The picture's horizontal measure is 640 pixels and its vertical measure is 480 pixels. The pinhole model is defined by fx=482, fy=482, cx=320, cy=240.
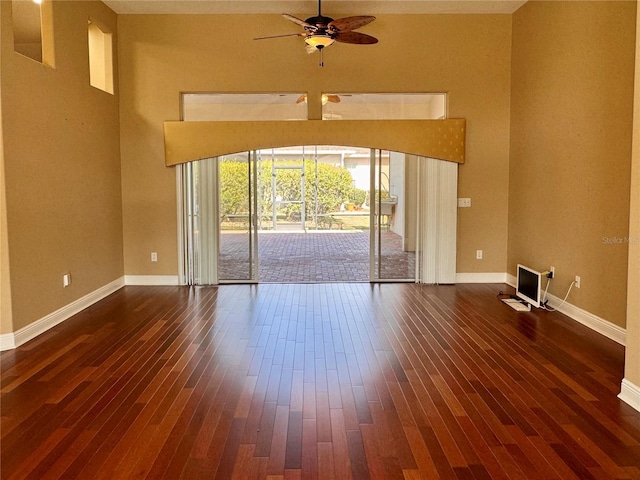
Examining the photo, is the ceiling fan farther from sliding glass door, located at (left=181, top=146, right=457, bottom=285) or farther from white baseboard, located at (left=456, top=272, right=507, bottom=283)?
white baseboard, located at (left=456, top=272, right=507, bottom=283)

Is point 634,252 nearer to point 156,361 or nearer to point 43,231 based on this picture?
point 156,361

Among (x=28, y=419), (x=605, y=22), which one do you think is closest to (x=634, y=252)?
(x=605, y=22)

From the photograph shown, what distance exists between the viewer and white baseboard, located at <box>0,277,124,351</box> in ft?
13.2

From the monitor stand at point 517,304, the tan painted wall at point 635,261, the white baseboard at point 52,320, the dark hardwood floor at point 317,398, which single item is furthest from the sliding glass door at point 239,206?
the tan painted wall at point 635,261

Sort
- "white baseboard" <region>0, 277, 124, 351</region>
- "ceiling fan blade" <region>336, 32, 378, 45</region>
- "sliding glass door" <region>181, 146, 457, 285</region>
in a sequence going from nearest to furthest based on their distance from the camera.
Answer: "white baseboard" <region>0, 277, 124, 351</region>, "ceiling fan blade" <region>336, 32, 378, 45</region>, "sliding glass door" <region>181, 146, 457, 285</region>

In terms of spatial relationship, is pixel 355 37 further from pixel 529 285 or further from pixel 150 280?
pixel 150 280

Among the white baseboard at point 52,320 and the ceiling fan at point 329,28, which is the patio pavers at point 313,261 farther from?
the ceiling fan at point 329,28

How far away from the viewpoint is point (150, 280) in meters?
6.65

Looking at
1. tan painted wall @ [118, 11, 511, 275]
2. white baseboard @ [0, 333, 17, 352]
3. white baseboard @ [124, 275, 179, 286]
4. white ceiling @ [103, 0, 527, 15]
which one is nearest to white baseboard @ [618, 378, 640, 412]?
tan painted wall @ [118, 11, 511, 275]

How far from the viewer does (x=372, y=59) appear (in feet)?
21.0

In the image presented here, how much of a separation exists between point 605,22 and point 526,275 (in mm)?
A: 2659

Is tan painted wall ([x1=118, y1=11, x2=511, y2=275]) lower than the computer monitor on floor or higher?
higher

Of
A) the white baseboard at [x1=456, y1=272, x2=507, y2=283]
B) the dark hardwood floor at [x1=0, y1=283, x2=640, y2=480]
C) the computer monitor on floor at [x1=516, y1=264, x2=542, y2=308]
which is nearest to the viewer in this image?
the dark hardwood floor at [x1=0, y1=283, x2=640, y2=480]

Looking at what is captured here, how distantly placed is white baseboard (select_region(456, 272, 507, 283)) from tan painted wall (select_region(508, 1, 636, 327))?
1.65ft
